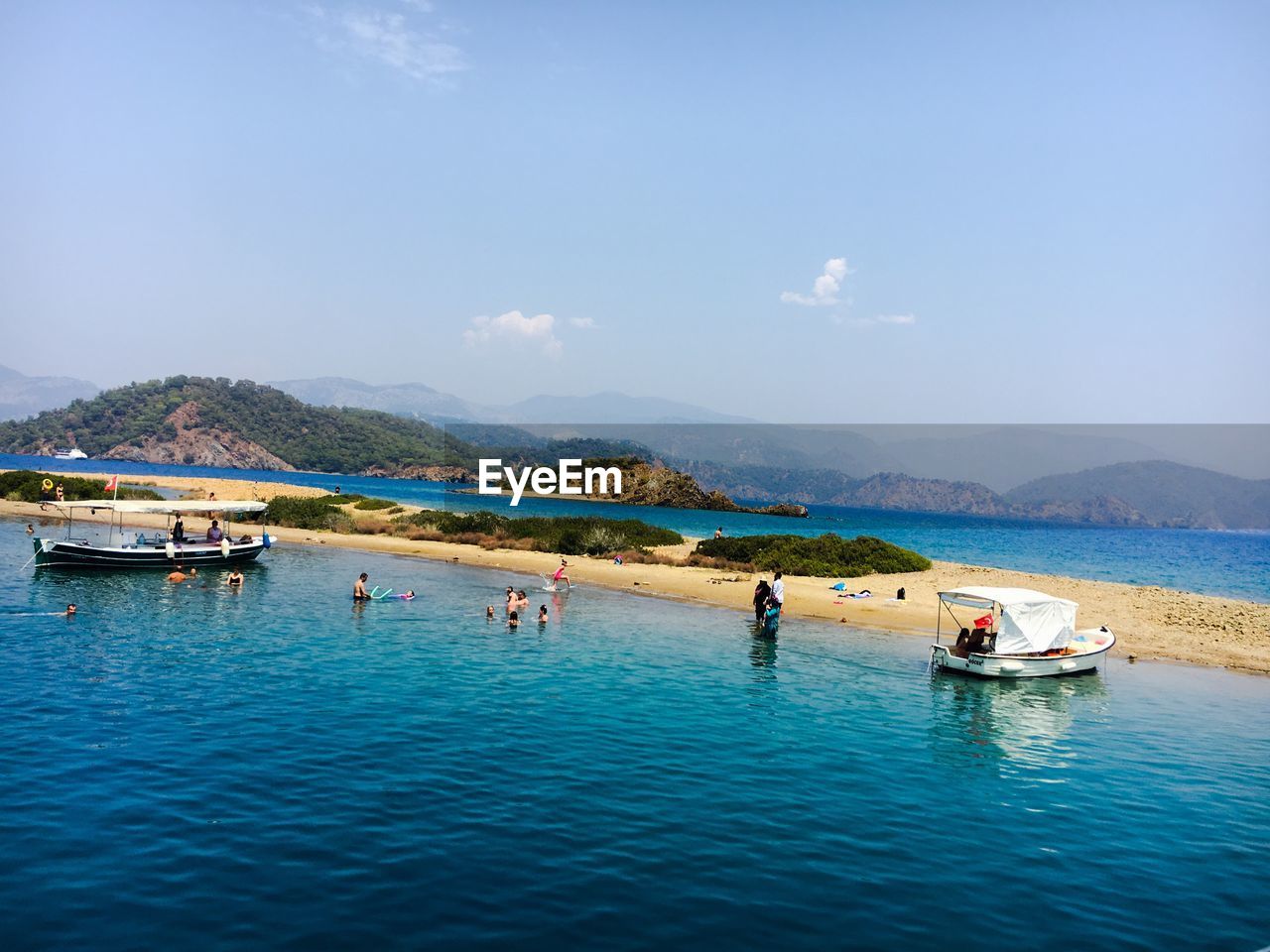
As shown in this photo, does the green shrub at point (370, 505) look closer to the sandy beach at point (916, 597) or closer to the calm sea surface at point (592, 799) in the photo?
the sandy beach at point (916, 597)

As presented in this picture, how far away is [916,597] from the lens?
44.8 metres

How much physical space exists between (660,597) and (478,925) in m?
32.1

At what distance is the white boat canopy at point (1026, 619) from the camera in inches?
1130

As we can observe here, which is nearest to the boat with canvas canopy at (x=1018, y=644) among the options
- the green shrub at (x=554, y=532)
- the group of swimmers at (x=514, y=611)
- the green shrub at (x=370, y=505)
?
the group of swimmers at (x=514, y=611)

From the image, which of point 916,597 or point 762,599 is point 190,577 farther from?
point 916,597

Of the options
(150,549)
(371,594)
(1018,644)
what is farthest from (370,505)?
(1018,644)

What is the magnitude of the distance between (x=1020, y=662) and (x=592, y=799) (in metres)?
20.0

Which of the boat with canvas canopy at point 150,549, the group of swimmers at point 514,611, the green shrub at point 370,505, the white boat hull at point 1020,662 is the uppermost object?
the green shrub at point 370,505

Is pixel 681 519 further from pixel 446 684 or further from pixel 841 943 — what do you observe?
pixel 841 943

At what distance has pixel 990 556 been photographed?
7856 cm

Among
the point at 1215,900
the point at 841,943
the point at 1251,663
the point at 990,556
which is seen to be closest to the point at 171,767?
the point at 841,943

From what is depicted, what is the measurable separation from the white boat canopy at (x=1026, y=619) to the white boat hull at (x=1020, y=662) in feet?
1.43

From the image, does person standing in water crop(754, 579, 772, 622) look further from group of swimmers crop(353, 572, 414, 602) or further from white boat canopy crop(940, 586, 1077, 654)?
group of swimmers crop(353, 572, 414, 602)

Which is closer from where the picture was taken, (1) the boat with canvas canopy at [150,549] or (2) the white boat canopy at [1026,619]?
(2) the white boat canopy at [1026,619]
